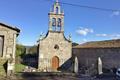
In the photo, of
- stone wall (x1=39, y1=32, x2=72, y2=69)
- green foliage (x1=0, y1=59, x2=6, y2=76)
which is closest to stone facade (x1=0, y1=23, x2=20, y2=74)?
green foliage (x1=0, y1=59, x2=6, y2=76)

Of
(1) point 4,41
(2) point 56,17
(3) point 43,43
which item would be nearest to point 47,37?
(3) point 43,43

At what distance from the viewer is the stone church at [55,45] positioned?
37.4m

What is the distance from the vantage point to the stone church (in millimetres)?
37438

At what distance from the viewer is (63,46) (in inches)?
1503

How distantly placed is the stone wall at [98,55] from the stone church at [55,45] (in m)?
2.26

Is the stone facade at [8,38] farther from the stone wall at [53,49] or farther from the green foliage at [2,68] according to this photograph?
the stone wall at [53,49]

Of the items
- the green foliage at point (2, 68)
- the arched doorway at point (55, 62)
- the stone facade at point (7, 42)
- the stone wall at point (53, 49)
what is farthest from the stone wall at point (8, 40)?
the arched doorway at point (55, 62)

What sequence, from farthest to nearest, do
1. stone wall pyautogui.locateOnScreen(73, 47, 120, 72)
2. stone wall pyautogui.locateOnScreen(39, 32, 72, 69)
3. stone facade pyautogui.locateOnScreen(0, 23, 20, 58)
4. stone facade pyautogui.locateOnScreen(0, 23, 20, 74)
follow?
stone wall pyautogui.locateOnScreen(39, 32, 72, 69), stone wall pyautogui.locateOnScreen(73, 47, 120, 72), stone facade pyautogui.locateOnScreen(0, 23, 20, 58), stone facade pyautogui.locateOnScreen(0, 23, 20, 74)

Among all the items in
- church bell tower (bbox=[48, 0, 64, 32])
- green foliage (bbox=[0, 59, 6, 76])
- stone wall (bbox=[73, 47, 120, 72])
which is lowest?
green foliage (bbox=[0, 59, 6, 76])

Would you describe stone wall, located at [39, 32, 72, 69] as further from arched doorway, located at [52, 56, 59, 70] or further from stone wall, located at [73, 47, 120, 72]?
stone wall, located at [73, 47, 120, 72]

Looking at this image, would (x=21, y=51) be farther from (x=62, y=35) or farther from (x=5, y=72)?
(x=5, y=72)

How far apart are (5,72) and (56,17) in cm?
2071

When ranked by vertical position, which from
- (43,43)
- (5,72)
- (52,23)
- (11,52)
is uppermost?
(52,23)

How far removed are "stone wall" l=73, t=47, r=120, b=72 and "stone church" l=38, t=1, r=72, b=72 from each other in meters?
Result: 2.26
